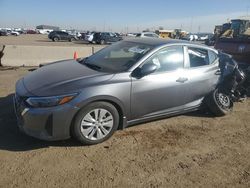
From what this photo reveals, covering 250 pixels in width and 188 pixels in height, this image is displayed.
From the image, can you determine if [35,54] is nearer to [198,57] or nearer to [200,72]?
[198,57]

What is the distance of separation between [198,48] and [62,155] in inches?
130

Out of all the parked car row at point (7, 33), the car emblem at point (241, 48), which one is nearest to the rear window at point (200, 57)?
the car emblem at point (241, 48)

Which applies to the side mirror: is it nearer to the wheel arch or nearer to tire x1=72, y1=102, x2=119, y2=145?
the wheel arch

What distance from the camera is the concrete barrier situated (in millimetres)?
11711

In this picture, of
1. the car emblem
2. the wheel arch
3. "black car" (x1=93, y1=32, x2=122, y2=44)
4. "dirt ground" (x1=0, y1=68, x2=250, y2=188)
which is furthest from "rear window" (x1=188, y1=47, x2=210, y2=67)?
"black car" (x1=93, y1=32, x2=122, y2=44)

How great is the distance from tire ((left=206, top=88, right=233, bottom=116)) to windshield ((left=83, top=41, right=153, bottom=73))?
1759 millimetres

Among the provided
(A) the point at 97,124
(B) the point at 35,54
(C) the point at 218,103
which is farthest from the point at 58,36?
(A) the point at 97,124

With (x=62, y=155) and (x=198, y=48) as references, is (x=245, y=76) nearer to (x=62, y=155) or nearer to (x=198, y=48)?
(x=198, y=48)

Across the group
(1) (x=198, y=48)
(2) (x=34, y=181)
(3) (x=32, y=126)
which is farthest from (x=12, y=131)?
(1) (x=198, y=48)

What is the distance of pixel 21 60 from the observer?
11.9m

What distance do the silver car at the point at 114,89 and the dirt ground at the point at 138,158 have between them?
28 cm

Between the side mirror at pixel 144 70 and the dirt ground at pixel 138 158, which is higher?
the side mirror at pixel 144 70

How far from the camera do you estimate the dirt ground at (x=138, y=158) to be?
3.67 metres

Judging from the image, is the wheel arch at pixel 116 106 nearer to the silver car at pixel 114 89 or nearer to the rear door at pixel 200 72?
the silver car at pixel 114 89
